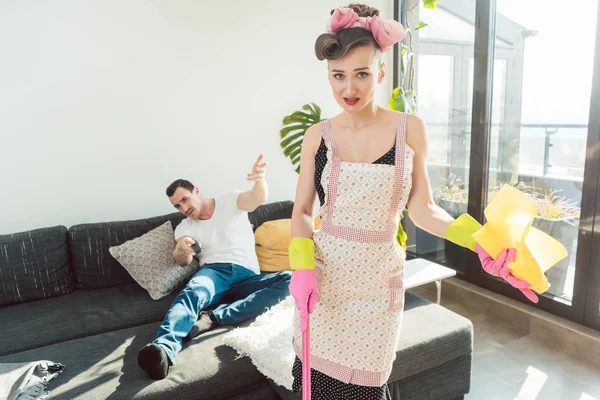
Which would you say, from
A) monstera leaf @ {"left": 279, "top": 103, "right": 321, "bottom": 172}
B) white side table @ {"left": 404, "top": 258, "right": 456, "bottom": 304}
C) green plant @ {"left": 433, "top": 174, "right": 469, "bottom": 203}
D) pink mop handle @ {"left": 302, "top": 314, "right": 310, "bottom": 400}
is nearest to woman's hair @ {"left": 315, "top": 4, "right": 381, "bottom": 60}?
pink mop handle @ {"left": 302, "top": 314, "right": 310, "bottom": 400}

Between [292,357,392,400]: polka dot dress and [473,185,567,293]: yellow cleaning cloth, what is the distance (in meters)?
0.45

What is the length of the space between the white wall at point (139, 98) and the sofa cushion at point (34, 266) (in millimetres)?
244

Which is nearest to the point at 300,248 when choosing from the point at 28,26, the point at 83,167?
the point at 83,167

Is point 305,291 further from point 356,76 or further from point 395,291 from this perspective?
point 356,76

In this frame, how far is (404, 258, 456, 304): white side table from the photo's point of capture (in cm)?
225

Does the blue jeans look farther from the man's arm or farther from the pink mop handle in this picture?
the pink mop handle

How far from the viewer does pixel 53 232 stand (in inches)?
91.4

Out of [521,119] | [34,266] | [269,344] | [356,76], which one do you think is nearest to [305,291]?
[356,76]

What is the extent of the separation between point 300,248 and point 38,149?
2084 mm

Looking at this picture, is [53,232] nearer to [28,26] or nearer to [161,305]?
[161,305]

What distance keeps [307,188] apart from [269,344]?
31.9 inches

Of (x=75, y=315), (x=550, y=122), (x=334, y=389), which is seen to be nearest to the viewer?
(x=334, y=389)

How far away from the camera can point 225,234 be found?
7.77 feet

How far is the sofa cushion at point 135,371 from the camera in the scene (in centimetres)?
146
